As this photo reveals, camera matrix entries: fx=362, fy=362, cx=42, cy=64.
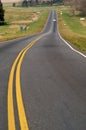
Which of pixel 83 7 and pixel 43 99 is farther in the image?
pixel 83 7

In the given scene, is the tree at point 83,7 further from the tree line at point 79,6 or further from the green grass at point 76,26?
the green grass at point 76,26

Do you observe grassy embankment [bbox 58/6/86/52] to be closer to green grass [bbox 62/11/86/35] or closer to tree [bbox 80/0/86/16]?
green grass [bbox 62/11/86/35]

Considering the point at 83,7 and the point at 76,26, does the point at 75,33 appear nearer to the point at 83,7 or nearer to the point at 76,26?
the point at 76,26

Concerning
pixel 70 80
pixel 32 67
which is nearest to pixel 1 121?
pixel 70 80

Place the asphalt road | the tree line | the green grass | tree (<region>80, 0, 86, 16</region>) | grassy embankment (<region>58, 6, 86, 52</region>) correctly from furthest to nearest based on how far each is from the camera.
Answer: the tree line, tree (<region>80, 0, 86, 16</region>), the green grass, grassy embankment (<region>58, 6, 86, 52</region>), the asphalt road

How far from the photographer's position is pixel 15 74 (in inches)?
562

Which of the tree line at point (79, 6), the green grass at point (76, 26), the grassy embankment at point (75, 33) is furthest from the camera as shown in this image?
the tree line at point (79, 6)

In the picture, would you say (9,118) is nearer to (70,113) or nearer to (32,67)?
(70,113)

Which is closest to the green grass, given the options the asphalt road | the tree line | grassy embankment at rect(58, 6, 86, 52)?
grassy embankment at rect(58, 6, 86, 52)

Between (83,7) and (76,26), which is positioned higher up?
(76,26)

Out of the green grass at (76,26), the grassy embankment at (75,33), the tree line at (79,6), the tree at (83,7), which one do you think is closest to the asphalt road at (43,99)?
the grassy embankment at (75,33)

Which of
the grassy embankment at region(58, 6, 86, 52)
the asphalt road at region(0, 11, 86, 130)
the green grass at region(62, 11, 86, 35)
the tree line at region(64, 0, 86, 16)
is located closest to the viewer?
the asphalt road at region(0, 11, 86, 130)

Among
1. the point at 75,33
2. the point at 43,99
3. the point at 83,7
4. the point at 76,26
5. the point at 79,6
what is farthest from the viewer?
the point at 79,6

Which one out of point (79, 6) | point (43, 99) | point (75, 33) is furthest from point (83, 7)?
point (43, 99)
